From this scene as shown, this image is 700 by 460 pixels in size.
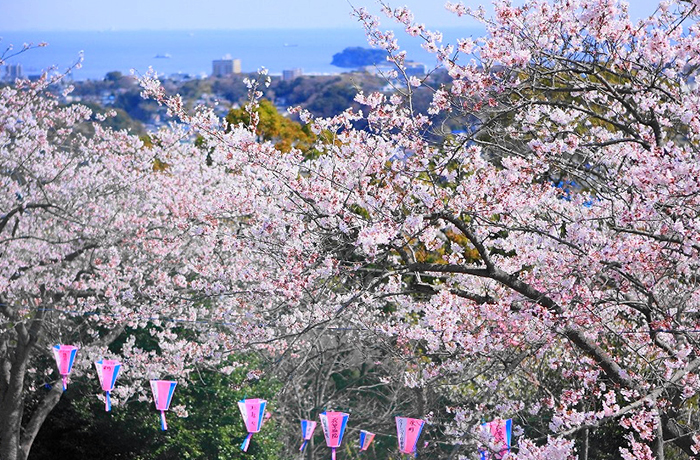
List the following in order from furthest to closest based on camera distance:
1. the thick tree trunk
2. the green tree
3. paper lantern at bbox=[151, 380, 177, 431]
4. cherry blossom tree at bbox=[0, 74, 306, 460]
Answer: the green tree, the thick tree trunk, cherry blossom tree at bbox=[0, 74, 306, 460], paper lantern at bbox=[151, 380, 177, 431]

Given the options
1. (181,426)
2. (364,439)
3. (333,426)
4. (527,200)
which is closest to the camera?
(527,200)

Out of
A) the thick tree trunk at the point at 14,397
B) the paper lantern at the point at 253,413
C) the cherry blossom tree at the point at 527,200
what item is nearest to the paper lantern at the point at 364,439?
the paper lantern at the point at 253,413

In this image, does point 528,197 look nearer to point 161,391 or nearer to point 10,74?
point 161,391

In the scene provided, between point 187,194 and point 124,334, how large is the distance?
196 centimetres

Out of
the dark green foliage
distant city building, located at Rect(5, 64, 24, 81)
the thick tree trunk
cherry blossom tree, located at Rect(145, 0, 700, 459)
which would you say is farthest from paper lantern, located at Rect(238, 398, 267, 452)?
distant city building, located at Rect(5, 64, 24, 81)

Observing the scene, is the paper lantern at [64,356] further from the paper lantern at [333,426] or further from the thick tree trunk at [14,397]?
the paper lantern at [333,426]

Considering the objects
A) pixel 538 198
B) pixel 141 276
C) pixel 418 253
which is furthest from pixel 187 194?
pixel 538 198

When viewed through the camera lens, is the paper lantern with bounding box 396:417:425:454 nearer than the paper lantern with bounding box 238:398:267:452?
Yes

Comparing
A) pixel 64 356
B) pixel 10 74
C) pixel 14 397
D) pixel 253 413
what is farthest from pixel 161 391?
pixel 10 74

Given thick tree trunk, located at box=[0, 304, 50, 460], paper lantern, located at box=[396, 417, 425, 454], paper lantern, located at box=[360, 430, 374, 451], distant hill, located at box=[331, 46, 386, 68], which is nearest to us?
paper lantern, located at box=[396, 417, 425, 454]

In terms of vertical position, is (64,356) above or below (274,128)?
below

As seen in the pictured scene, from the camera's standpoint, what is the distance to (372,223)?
376 cm

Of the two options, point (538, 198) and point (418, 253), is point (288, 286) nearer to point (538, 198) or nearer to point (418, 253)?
point (538, 198)

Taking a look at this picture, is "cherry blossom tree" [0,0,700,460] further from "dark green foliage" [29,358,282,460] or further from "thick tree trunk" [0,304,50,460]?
"thick tree trunk" [0,304,50,460]
